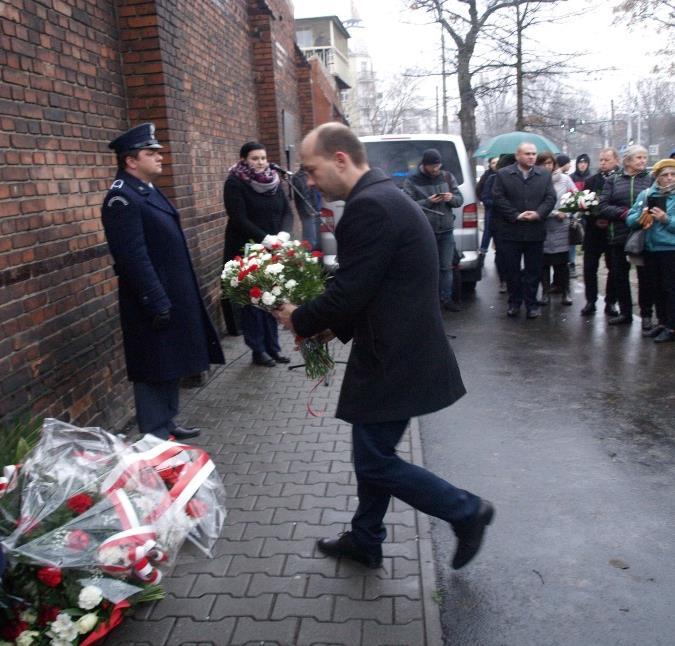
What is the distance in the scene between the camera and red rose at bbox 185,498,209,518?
3.66 metres

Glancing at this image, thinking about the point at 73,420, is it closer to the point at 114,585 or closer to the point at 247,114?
the point at 114,585

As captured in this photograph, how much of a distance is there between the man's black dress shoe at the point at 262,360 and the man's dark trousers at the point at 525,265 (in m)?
3.27

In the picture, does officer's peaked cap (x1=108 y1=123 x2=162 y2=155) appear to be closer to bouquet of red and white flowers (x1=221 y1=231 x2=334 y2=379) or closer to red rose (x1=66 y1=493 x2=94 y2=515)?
bouquet of red and white flowers (x1=221 y1=231 x2=334 y2=379)

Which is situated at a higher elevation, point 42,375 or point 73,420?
point 42,375

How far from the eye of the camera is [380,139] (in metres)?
10.3

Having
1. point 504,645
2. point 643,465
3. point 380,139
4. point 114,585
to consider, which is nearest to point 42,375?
point 114,585

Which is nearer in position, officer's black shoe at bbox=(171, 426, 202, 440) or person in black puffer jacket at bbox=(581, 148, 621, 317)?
officer's black shoe at bbox=(171, 426, 202, 440)

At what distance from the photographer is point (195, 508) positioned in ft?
12.0

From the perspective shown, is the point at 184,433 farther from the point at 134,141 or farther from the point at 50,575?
the point at 50,575

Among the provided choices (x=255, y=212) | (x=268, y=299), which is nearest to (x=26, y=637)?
(x=268, y=299)

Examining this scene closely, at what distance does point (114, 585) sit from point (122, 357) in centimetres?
281

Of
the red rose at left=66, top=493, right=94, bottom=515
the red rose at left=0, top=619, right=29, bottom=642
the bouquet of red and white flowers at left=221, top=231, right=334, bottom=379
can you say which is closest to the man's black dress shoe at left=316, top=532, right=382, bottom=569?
the bouquet of red and white flowers at left=221, top=231, right=334, bottom=379

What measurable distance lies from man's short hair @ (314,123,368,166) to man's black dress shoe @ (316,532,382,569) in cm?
174

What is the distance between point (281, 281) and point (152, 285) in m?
0.84
